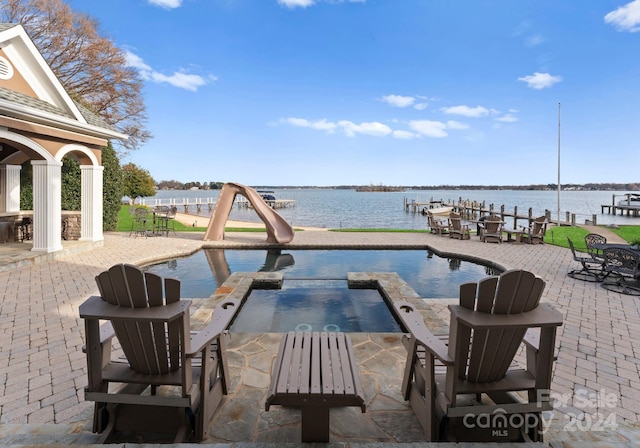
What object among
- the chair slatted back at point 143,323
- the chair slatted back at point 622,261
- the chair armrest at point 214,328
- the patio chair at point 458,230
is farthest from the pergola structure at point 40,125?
the patio chair at point 458,230

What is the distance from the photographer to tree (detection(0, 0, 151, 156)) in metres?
18.7

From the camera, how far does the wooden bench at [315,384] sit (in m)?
1.82

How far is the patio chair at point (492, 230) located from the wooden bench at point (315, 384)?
41.8 ft

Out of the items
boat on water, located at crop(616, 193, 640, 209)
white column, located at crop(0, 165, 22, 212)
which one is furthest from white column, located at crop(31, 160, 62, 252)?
boat on water, located at crop(616, 193, 640, 209)

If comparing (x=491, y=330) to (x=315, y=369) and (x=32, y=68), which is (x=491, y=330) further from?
(x=32, y=68)

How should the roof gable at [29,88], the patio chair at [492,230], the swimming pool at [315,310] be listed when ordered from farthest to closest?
the patio chair at [492,230] < the roof gable at [29,88] < the swimming pool at [315,310]

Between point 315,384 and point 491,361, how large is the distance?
1.12 m

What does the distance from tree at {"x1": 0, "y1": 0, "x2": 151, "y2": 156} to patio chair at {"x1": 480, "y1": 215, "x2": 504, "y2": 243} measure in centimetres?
2022

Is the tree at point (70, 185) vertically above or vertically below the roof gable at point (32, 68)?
below

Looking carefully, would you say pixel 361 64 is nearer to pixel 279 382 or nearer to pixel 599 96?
pixel 599 96

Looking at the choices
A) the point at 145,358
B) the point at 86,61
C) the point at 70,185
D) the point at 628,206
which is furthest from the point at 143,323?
the point at 628,206

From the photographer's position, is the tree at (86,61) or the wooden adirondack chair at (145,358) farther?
the tree at (86,61)

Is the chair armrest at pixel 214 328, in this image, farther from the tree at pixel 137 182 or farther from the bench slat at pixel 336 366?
the tree at pixel 137 182

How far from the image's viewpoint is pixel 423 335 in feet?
7.47
